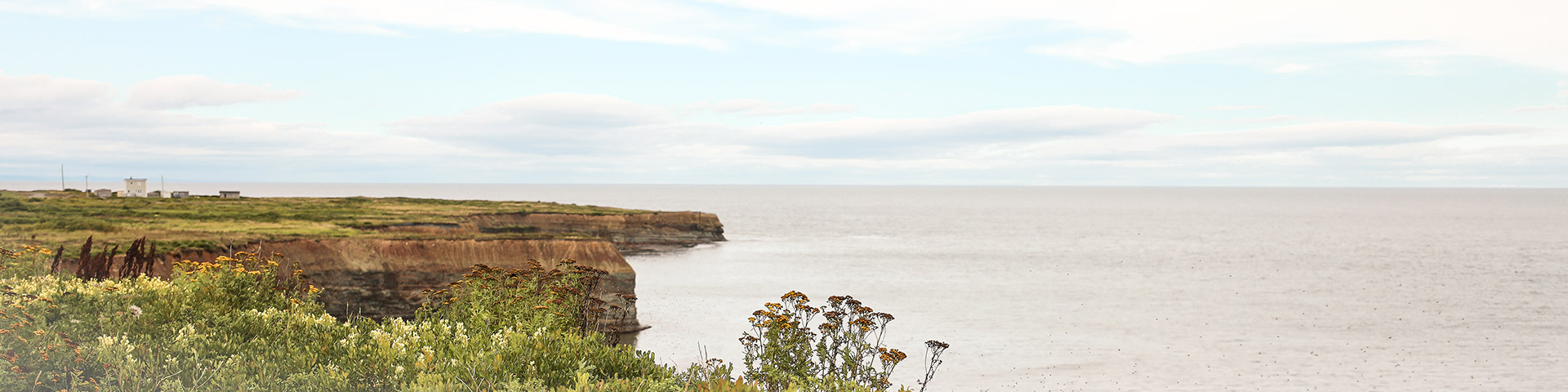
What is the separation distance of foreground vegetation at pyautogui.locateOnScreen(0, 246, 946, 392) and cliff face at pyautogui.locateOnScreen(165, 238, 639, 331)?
18600mm

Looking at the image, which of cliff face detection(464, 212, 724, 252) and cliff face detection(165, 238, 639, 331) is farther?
cliff face detection(464, 212, 724, 252)

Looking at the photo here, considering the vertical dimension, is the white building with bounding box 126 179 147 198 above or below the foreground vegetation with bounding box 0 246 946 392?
above

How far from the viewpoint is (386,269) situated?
30.5m

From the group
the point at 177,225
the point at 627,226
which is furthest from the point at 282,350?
the point at 627,226

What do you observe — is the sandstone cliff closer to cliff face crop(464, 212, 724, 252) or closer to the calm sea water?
the calm sea water

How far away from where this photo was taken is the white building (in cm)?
10981

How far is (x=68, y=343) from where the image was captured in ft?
26.2

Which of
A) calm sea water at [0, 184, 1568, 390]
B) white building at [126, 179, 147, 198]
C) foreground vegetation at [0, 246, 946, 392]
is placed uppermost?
white building at [126, 179, 147, 198]

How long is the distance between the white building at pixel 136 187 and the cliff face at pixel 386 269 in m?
99.0

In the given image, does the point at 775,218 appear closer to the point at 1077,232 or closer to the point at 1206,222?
the point at 1077,232

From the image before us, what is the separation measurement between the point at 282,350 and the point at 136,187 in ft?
415

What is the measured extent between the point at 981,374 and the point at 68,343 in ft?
69.4

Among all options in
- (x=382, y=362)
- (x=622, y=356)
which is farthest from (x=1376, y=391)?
(x=382, y=362)

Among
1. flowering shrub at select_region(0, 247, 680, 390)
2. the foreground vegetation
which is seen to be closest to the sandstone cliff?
the foreground vegetation
